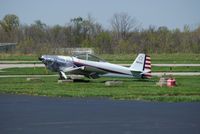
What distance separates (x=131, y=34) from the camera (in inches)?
4734

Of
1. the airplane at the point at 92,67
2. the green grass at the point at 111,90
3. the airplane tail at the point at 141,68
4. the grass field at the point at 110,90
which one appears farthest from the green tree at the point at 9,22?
the green grass at the point at 111,90

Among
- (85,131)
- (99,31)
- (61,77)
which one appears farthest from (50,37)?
(85,131)

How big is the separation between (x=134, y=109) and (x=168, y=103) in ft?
9.80

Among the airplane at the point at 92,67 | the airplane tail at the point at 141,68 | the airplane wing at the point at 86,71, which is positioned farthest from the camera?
the airplane tail at the point at 141,68

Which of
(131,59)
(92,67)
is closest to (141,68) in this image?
(92,67)

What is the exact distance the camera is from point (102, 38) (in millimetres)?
107188

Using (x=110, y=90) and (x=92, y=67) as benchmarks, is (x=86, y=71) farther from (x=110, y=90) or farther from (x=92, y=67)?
(x=110, y=90)

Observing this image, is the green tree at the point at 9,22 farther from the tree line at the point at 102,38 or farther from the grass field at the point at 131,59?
the grass field at the point at 131,59

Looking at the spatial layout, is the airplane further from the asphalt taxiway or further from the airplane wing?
the asphalt taxiway

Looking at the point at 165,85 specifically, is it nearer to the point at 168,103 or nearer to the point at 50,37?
the point at 168,103

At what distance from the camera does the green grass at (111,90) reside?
2767 centimetres

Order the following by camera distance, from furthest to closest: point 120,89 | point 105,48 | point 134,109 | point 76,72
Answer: point 105,48, point 76,72, point 120,89, point 134,109

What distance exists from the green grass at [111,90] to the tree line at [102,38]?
151ft

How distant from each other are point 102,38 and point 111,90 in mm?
77008
